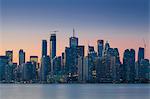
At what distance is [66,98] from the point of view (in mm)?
72938

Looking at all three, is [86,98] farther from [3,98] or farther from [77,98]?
[3,98]

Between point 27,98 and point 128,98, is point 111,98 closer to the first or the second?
point 128,98

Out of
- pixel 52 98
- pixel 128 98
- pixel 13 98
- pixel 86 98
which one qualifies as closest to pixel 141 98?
pixel 128 98

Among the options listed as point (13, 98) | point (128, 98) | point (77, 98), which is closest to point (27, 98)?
point (13, 98)

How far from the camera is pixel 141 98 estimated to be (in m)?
72.8

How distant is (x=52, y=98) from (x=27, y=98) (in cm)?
393

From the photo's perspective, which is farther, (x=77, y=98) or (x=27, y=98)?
(x=77, y=98)

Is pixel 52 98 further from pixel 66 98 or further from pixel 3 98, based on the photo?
pixel 3 98

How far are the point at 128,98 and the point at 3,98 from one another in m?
16.0

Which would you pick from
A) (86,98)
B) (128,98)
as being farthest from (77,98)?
(128,98)

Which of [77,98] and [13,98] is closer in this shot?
[13,98]

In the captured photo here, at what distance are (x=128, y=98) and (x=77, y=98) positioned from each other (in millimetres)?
6947

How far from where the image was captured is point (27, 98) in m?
69.4

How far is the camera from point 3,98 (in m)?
69.6
